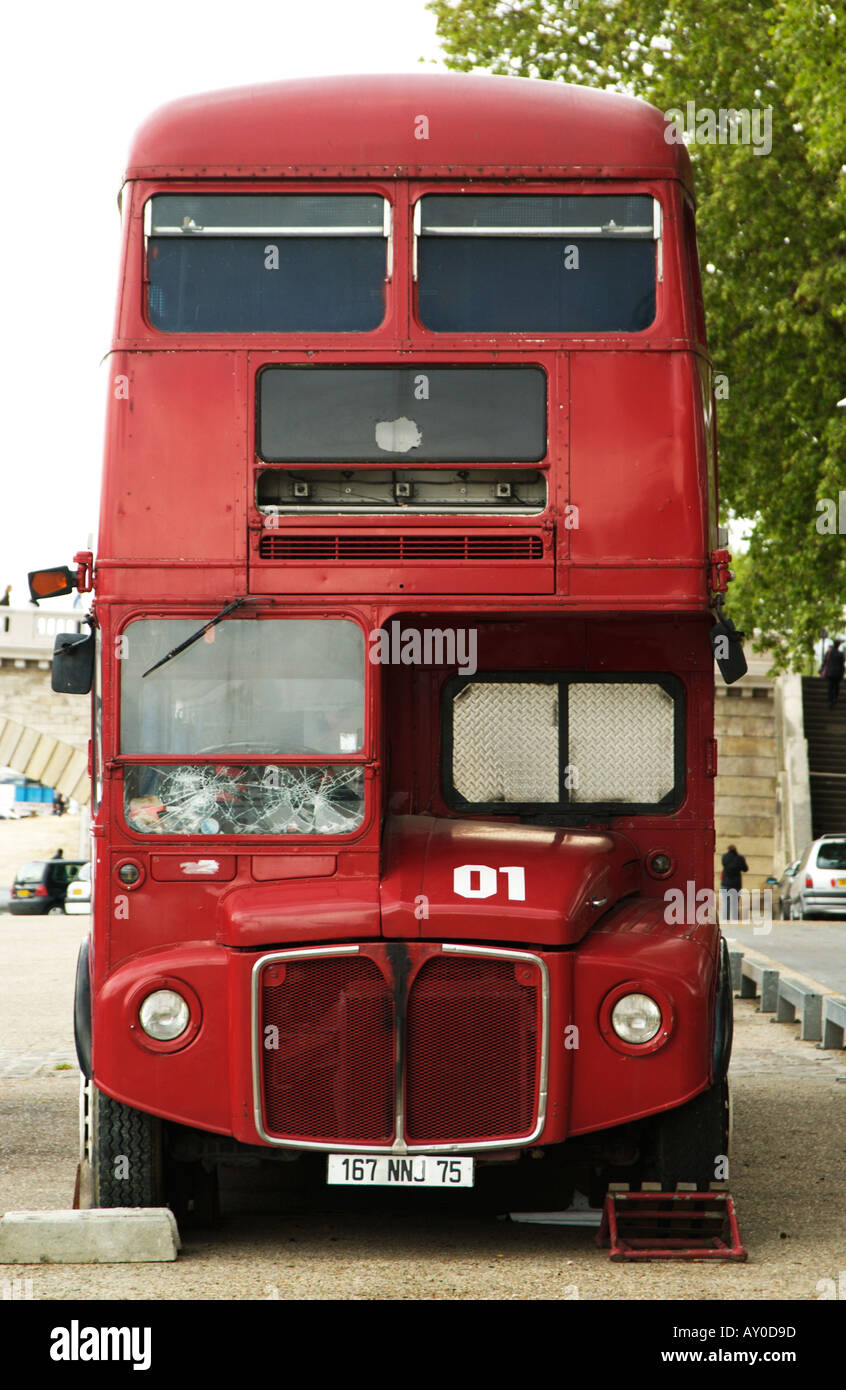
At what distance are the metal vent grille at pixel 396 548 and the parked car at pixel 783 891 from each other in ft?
84.7

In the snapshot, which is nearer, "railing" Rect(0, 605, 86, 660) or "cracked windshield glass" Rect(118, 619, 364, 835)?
"cracked windshield glass" Rect(118, 619, 364, 835)

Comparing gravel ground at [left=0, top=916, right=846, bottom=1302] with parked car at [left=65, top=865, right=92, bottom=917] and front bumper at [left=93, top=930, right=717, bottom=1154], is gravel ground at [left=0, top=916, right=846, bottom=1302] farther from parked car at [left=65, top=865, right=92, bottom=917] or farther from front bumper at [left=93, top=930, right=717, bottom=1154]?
parked car at [left=65, top=865, right=92, bottom=917]

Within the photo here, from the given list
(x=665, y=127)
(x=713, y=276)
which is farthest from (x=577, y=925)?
(x=713, y=276)

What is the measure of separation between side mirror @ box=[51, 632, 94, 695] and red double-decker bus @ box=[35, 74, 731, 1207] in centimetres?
2

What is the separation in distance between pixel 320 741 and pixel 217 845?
1.91ft

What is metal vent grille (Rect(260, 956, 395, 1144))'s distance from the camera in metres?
7.05

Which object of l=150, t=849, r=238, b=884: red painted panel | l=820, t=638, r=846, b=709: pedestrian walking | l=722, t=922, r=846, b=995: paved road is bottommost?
l=722, t=922, r=846, b=995: paved road

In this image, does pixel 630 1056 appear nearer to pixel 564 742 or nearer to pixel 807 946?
pixel 564 742

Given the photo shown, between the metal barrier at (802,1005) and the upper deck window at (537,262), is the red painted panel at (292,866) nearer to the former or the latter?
the upper deck window at (537,262)

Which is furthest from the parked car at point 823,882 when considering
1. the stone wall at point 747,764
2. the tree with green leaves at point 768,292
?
the stone wall at point 747,764

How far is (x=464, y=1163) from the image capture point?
6.98 m

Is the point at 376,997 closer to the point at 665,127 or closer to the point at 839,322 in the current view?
the point at 665,127

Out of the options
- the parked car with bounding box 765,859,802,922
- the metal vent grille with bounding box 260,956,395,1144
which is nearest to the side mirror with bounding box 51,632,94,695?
the metal vent grille with bounding box 260,956,395,1144

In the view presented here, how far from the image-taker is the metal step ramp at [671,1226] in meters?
7.15
